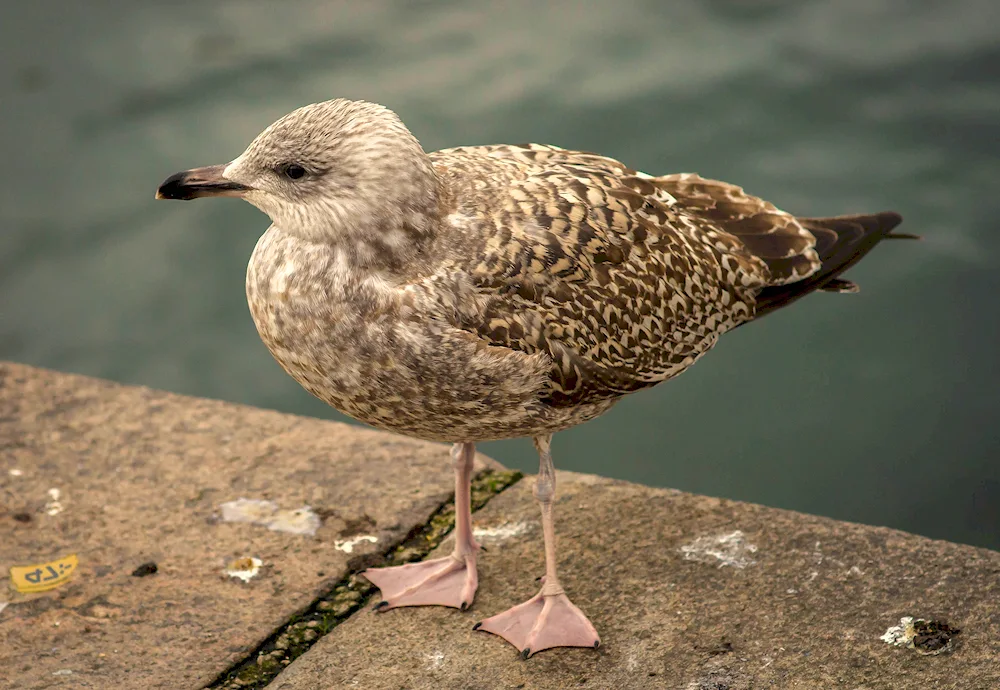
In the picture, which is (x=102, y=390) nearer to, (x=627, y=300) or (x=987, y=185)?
(x=627, y=300)

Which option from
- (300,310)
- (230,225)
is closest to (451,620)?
(300,310)

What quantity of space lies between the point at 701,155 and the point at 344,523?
467cm

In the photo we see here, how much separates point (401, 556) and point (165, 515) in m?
0.88

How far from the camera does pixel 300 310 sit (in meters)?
3.55

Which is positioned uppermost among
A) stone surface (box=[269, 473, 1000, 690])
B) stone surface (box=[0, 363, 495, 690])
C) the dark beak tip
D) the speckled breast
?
the dark beak tip

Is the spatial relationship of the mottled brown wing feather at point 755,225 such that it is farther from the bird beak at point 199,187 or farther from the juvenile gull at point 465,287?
the bird beak at point 199,187

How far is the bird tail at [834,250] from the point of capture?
4.40 meters

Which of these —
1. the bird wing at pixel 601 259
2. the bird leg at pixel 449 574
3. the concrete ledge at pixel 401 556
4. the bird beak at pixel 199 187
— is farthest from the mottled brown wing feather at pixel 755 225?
the bird beak at pixel 199 187

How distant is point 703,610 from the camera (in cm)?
388

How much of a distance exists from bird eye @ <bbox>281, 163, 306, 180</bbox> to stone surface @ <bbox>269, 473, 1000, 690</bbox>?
1448 mm

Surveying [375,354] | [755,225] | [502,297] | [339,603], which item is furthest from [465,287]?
[755,225]

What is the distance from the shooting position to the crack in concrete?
12.2 ft

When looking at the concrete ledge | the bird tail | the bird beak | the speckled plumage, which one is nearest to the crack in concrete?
the concrete ledge

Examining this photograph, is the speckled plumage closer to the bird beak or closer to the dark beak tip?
the bird beak
